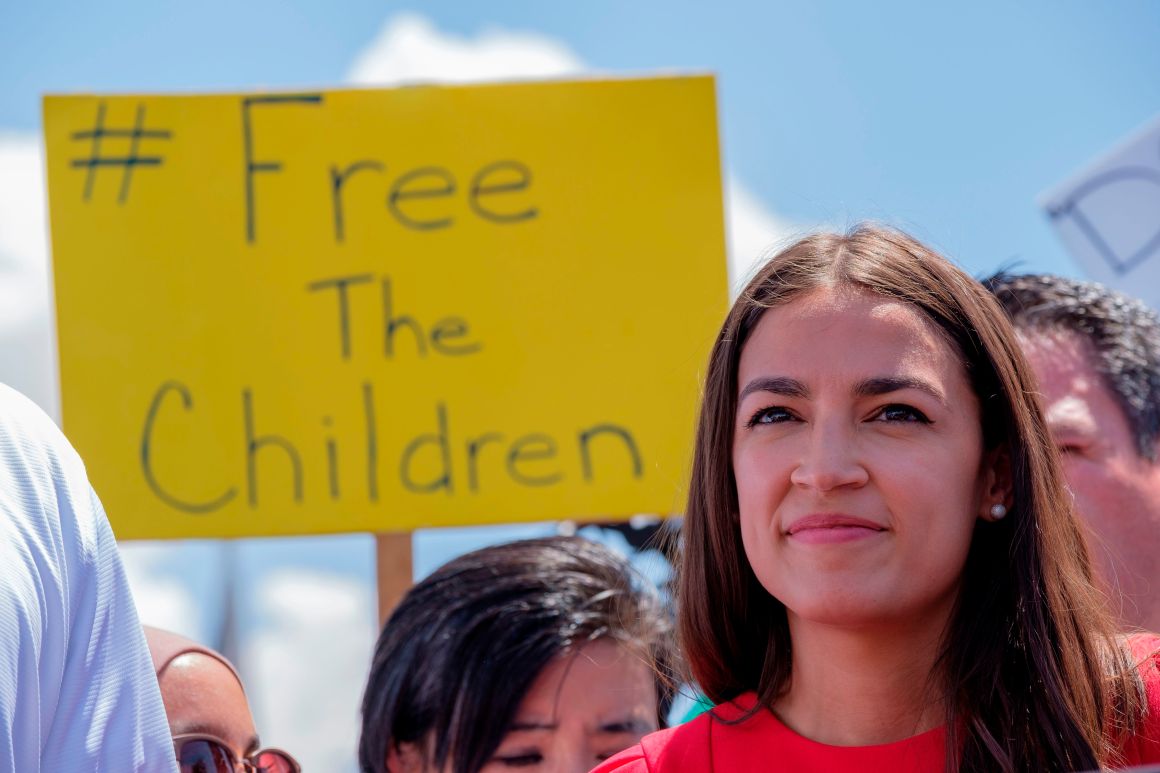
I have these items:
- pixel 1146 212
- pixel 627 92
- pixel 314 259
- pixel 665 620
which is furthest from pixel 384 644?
pixel 1146 212

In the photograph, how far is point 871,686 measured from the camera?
1613 millimetres

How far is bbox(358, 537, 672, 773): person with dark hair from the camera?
234 cm

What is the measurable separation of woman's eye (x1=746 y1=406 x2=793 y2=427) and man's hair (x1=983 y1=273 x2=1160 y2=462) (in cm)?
95

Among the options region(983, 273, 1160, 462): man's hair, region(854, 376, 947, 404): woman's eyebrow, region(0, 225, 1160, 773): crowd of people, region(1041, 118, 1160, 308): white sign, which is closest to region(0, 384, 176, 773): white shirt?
region(0, 225, 1160, 773): crowd of people

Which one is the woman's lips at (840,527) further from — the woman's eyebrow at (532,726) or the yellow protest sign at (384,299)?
the yellow protest sign at (384,299)

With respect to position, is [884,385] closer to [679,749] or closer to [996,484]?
[996,484]

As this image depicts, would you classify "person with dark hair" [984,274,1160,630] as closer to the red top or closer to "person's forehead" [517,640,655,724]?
the red top

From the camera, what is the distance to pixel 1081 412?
7.59ft

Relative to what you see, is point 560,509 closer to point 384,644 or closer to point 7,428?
point 384,644

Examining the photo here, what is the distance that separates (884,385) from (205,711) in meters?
1.10

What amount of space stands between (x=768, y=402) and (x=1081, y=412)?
2.97 ft

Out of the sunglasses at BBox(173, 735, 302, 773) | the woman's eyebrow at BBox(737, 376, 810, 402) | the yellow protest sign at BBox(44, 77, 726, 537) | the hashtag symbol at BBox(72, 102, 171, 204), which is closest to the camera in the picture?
the woman's eyebrow at BBox(737, 376, 810, 402)

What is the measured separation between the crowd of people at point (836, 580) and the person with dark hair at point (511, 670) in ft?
1.28

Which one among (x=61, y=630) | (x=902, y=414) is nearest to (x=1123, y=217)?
(x=902, y=414)
